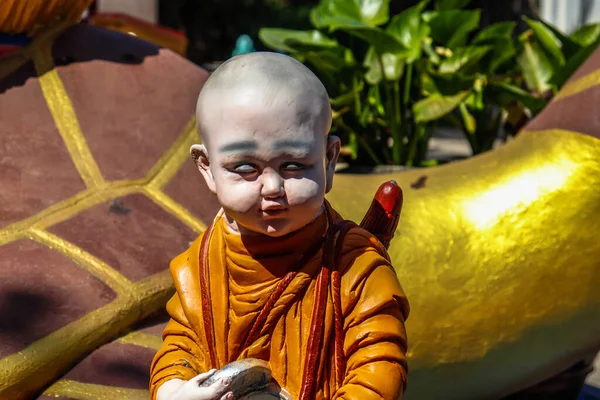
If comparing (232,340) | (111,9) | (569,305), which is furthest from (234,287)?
(111,9)

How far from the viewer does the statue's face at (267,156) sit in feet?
4.06

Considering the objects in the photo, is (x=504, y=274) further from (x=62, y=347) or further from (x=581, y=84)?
(x=62, y=347)

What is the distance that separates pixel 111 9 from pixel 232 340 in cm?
346

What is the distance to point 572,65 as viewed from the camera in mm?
2963

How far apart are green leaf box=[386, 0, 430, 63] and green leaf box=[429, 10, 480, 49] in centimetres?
9

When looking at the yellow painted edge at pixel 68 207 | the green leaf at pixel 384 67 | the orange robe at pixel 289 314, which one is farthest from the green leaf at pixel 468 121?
the orange robe at pixel 289 314

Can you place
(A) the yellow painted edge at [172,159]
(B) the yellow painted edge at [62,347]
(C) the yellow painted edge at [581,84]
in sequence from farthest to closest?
(C) the yellow painted edge at [581,84] < (A) the yellow painted edge at [172,159] < (B) the yellow painted edge at [62,347]

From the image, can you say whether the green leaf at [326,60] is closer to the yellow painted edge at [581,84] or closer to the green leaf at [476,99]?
the green leaf at [476,99]

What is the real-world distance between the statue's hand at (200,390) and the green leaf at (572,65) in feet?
6.62

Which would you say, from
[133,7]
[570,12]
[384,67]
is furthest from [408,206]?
[570,12]

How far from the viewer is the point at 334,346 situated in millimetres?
1323

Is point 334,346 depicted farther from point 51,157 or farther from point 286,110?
point 51,157

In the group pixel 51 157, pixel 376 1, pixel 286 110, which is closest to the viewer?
pixel 286 110

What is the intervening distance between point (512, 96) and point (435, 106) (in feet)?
0.92
